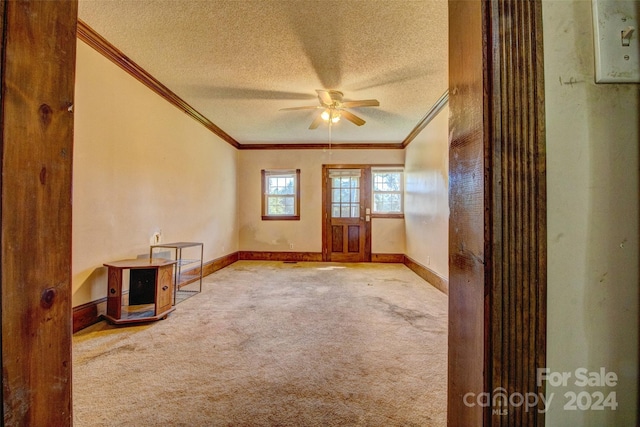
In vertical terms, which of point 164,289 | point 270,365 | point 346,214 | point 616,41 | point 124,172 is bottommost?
point 270,365

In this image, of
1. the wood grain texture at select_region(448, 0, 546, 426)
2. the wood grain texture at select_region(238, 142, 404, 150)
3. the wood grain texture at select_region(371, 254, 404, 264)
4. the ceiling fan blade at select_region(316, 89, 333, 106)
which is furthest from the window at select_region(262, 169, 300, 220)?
the wood grain texture at select_region(448, 0, 546, 426)

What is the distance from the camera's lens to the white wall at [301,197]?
20.4ft

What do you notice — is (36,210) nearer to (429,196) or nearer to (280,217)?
(429,196)

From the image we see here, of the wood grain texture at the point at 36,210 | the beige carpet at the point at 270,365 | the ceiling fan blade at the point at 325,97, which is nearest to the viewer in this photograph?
the wood grain texture at the point at 36,210

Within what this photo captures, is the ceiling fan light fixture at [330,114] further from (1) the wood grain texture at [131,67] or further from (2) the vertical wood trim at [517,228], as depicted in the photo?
(2) the vertical wood trim at [517,228]

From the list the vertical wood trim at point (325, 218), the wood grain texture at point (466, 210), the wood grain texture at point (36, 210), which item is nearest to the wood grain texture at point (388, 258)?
the vertical wood trim at point (325, 218)

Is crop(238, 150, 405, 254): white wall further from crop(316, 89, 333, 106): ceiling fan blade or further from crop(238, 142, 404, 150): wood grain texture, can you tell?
crop(316, 89, 333, 106): ceiling fan blade

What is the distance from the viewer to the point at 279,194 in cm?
642

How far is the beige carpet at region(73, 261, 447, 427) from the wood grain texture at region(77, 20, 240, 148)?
2.53 meters

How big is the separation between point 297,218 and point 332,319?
12.3 ft

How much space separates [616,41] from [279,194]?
610 centimetres

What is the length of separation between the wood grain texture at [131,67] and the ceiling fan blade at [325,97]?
1.95 metres

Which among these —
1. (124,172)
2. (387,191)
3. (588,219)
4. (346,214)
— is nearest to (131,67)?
(124,172)

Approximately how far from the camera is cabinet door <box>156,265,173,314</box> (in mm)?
2695
